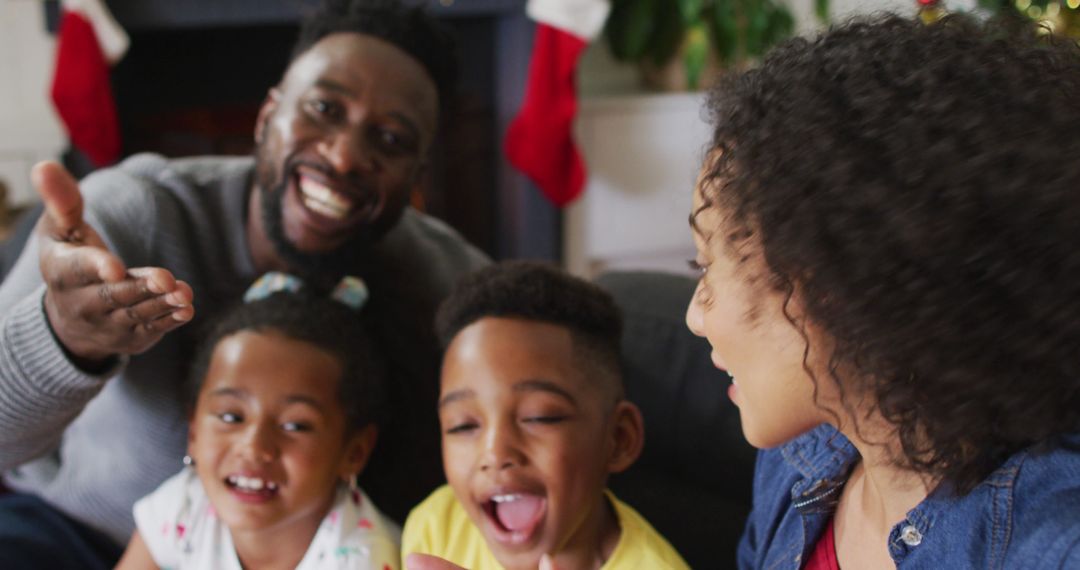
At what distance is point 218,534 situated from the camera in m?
1.21

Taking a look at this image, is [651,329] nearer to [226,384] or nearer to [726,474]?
[726,474]

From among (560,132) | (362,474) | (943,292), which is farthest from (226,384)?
(560,132)

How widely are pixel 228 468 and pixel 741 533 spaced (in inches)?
24.5

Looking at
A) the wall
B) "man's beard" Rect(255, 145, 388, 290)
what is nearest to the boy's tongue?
"man's beard" Rect(255, 145, 388, 290)

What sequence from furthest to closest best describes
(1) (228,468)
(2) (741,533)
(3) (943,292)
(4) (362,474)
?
(4) (362,474)
(2) (741,533)
(1) (228,468)
(3) (943,292)

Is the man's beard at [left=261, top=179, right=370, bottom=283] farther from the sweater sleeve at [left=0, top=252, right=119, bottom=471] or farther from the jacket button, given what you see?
the jacket button

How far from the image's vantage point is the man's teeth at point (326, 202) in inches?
55.1

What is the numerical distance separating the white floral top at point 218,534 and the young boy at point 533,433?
0.19 ft

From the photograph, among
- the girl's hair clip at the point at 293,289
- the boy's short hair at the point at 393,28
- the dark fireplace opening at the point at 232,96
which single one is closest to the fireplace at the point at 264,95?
the dark fireplace opening at the point at 232,96

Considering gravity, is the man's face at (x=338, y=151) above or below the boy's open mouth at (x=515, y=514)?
above

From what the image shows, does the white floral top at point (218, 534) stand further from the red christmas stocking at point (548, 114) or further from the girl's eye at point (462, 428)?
the red christmas stocking at point (548, 114)

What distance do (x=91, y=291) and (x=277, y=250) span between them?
453 millimetres

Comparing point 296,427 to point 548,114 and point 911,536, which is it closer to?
point 911,536

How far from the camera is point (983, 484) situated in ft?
2.32
